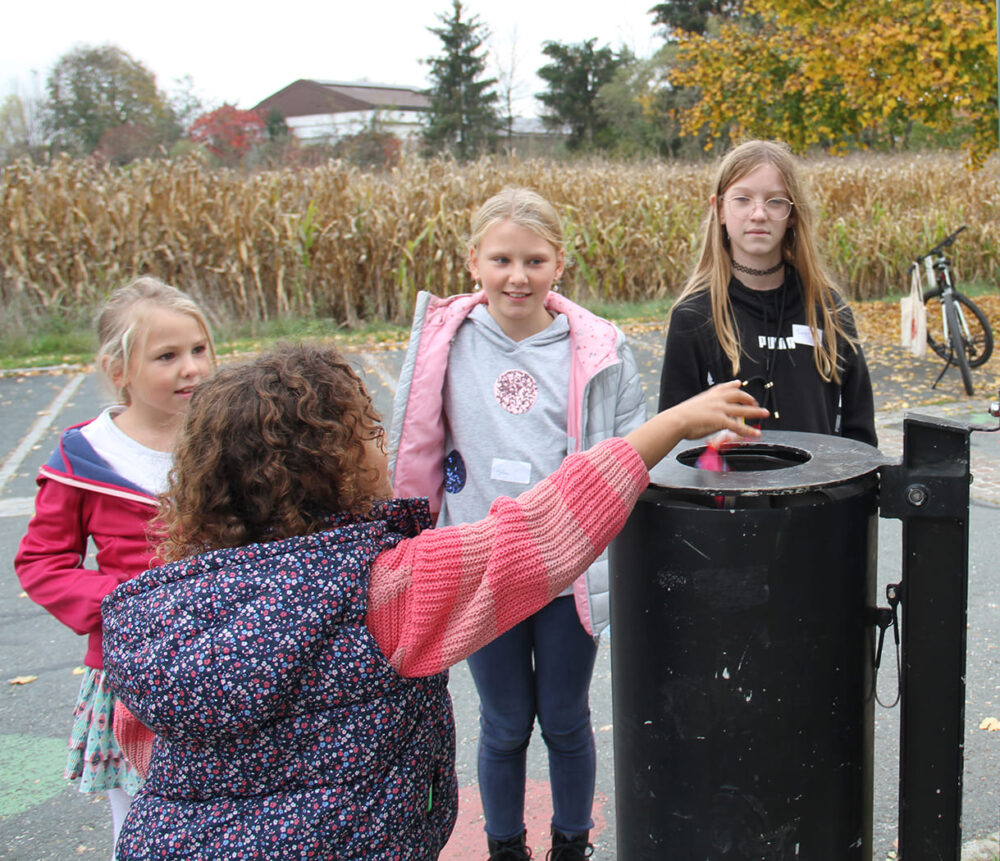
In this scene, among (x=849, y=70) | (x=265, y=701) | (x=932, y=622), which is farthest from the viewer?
(x=849, y=70)

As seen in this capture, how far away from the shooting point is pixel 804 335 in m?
2.65

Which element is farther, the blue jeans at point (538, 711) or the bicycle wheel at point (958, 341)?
the bicycle wheel at point (958, 341)

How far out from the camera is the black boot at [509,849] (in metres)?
2.43

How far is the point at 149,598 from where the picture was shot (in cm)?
146

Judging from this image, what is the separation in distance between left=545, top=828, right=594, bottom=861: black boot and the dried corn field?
9.70 m

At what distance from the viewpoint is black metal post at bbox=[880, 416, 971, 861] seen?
175cm

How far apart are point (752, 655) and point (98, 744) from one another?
143 centimetres

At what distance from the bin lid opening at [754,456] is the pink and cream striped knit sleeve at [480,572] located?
53 centimetres

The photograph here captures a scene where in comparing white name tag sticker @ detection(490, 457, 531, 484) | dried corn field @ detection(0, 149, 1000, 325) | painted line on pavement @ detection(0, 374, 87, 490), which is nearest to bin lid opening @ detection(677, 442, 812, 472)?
white name tag sticker @ detection(490, 457, 531, 484)

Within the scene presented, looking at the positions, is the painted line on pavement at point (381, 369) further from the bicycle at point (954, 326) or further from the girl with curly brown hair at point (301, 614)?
the girl with curly brown hair at point (301, 614)

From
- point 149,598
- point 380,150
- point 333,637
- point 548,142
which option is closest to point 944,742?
point 333,637

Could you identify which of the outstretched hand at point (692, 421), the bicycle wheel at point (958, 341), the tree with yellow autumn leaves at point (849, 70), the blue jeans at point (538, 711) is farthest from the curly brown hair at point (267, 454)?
the tree with yellow autumn leaves at point (849, 70)

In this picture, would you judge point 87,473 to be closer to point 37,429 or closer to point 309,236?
point 37,429

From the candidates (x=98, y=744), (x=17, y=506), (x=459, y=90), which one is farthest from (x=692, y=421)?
(x=459, y=90)
